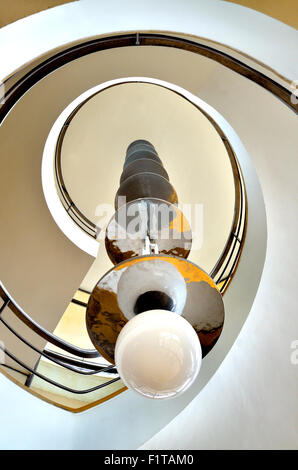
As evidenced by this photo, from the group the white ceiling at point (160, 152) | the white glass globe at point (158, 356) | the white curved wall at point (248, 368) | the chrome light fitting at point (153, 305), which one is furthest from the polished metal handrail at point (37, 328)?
the white ceiling at point (160, 152)

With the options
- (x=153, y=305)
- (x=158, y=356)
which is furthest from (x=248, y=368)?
(x=158, y=356)

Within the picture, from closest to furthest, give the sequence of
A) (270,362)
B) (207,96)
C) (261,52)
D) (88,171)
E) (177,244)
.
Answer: (261,52)
(177,244)
(270,362)
(207,96)
(88,171)

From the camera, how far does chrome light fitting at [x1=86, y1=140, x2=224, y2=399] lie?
48.2 inches

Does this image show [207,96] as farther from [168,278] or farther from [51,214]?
[51,214]

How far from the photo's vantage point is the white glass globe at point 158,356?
3.96 ft

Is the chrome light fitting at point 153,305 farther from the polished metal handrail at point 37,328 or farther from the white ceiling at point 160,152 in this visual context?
the white ceiling at point 160,152

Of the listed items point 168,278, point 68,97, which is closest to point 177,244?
point 168,278

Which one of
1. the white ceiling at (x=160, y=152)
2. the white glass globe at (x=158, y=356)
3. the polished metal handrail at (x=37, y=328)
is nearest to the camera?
the white glass globe at (x=158, y=356)

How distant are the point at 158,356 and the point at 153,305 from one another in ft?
1.03

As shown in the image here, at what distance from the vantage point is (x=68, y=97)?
11.6 ft

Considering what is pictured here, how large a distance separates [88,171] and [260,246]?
5.75 meters

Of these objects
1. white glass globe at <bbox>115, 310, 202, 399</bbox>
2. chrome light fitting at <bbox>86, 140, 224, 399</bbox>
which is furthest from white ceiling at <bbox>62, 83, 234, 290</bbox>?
white glass globe at <bbox>115, 310, 202, 399</bbox>

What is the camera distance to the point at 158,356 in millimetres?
1207
